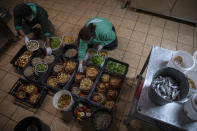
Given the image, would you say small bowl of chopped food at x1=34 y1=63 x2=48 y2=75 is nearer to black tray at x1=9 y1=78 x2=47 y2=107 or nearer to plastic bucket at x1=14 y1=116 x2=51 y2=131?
black tray at x1=9 y1=78 x2=47 y2=107

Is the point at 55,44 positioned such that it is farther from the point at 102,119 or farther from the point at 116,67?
the point at 102,119

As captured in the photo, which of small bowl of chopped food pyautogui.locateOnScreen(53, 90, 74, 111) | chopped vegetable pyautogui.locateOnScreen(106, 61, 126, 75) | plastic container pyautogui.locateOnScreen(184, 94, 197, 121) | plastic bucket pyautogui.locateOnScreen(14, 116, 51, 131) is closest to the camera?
plastic container pyautogui.locateOnScreen(184, 94, 197, 121)

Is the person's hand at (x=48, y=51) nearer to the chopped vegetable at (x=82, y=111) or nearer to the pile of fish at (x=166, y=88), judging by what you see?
the chopped vegetable at (x=82, y=111)

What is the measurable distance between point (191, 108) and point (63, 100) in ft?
5.77

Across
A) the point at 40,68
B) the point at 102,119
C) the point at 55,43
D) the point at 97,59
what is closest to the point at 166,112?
the point at 102,119

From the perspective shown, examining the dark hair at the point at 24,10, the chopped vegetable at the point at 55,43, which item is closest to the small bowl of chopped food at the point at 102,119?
the chopped vegetable at the point at 55,43

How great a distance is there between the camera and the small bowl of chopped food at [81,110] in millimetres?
2133

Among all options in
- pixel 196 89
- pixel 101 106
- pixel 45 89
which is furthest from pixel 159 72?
pixel 45 89

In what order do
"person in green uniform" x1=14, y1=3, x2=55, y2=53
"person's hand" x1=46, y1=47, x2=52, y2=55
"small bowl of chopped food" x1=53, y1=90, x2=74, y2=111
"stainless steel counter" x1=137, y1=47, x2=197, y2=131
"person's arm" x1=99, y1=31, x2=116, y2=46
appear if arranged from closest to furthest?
1. "stainless steel counter" x1=137, y1=47, x2=197, y2=131
2. "small bowl of chopped food" x1=53, y1=90, x2=74, y2=111
3. "person in green uniform" x1=14, y1=3, x2=55, y2=53
4. "person's arm" x1=99, y1=31, x2=116, y2=46
5. "person's hand" x1=46, y1=47, x2=52, y2=55

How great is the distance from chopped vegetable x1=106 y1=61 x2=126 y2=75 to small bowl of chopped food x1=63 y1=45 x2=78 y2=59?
700 millimetres

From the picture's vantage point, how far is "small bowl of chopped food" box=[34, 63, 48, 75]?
8.07 feet

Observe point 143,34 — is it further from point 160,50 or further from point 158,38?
point 160,50

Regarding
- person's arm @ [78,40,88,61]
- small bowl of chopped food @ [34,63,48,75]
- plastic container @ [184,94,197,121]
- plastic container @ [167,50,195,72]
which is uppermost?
plastic container @ [167,50,195,72]

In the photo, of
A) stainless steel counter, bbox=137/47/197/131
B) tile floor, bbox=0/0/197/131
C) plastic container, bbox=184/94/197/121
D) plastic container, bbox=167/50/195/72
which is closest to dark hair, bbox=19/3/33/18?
tile floor, bbox=0/0/197/131
